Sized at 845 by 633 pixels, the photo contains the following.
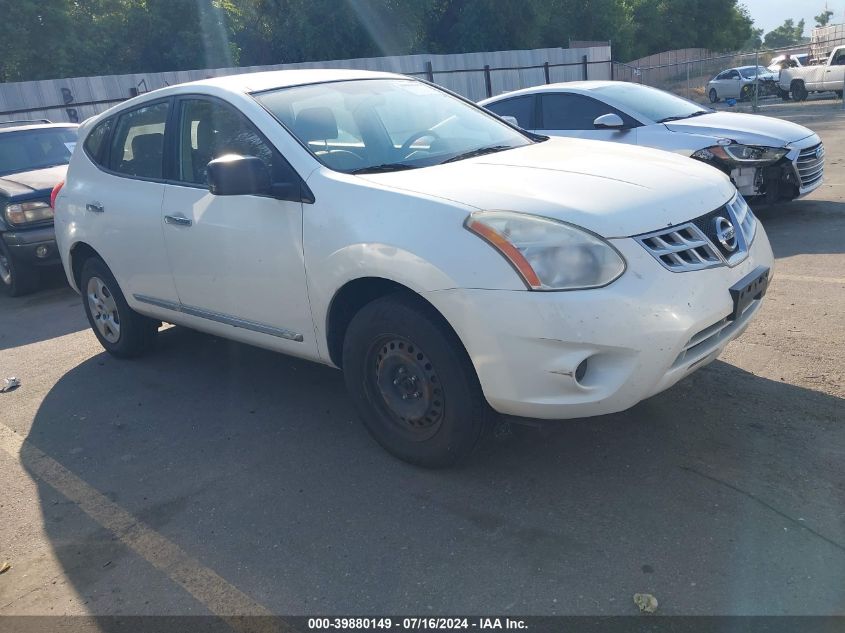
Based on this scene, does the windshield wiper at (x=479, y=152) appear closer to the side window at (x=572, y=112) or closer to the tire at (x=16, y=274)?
the side window at (x=572, y=112)

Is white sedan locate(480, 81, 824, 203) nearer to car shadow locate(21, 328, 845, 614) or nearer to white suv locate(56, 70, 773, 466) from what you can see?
white suv locate(56, 70, 773, 466)

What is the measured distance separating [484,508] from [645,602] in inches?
34.1

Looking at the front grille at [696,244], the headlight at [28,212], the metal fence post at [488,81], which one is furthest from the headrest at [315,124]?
the metal fence post at [488,81]

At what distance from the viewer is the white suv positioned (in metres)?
3.19

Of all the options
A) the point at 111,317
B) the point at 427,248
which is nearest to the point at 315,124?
the point at 427,248

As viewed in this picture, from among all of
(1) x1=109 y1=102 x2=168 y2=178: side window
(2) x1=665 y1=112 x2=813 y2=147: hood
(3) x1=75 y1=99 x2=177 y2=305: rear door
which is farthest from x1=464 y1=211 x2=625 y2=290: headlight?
(2) x1=665 y1=112 x2=813 y2=147: hood

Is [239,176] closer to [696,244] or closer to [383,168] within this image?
[383,168]

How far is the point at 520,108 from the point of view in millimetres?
9195

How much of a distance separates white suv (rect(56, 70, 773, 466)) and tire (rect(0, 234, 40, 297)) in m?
3.81

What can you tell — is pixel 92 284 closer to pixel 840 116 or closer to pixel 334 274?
pixel 334 274

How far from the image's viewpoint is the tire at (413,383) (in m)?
3.43

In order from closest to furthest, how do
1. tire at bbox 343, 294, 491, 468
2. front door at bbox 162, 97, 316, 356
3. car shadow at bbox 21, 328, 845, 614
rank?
1. car shadow at bbox 21, 328, 845, 614
2. tire at bbox 343, 294, 491, 468
3. front door at bbox 162, 97, 316, 356

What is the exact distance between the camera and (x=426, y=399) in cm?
360

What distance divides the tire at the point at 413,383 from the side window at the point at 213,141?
0.94m
